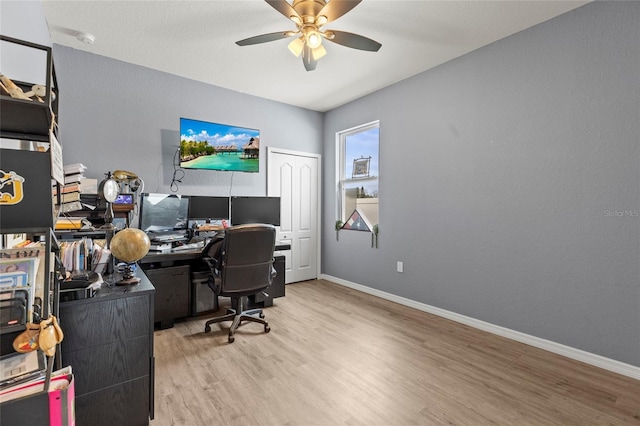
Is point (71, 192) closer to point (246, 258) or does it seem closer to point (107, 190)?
point (107, 190)

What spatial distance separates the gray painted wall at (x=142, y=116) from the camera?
10.2 ft

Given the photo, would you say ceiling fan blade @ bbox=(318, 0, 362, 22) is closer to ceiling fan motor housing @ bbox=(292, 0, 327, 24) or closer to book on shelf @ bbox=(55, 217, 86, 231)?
ceiling fan motor housing @ bbox=(292, 0, 327, 24)

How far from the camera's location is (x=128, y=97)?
11.1 ft

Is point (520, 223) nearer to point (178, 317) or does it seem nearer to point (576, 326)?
point (576, 326)

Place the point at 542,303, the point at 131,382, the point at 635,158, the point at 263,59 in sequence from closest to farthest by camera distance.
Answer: the point at 131,382
the point at 635,158
the point at 542,303
the point at 263,59

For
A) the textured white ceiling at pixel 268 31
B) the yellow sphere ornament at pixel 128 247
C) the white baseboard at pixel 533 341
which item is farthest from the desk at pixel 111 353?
the white baseboard at pixel 533 341

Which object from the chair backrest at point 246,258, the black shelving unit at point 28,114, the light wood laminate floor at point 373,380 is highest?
the black shelving unit at point 28,114

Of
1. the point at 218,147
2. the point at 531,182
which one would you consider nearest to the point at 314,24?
the point at 218,147

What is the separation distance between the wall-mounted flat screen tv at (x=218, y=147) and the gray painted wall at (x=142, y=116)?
0.86 feet

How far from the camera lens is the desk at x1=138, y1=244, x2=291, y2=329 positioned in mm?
2873

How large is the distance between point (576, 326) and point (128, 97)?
15.5 ft

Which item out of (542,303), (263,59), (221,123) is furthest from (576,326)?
(221,123)

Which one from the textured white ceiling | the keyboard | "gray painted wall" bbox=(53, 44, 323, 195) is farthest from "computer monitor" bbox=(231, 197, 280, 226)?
the textured white ceiling

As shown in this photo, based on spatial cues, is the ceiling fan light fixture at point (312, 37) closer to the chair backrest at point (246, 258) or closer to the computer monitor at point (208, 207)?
the chair backrest at point (246, 258)
